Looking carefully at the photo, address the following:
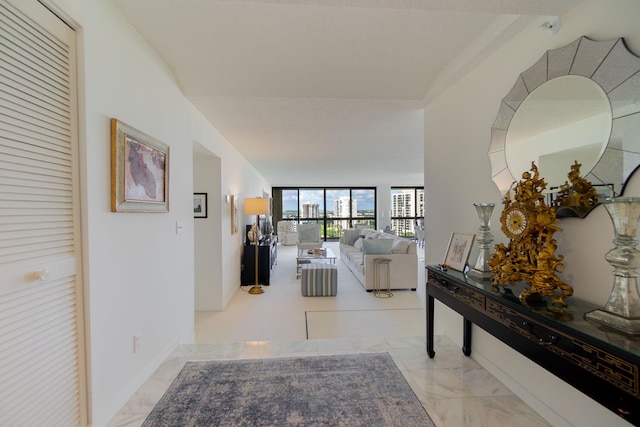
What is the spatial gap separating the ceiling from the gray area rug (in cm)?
226

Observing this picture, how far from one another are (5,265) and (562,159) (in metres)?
2.53

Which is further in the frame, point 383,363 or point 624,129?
point 383,363

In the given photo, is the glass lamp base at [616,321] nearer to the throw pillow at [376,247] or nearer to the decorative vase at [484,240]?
the decorative vase at [484,240]

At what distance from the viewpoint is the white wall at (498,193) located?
1.27 meters

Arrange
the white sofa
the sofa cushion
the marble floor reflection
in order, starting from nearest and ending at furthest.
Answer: the marble floor reflection → the white sofa → the sofa cushion

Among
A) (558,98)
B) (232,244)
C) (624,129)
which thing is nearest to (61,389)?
(624,129)

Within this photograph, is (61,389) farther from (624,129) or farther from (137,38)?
(624,129)

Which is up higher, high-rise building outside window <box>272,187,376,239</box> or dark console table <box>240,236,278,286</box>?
high-rise building outside window <box>272,187,376,239</box>

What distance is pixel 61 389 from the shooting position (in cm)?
128

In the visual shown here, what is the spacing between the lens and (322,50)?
201cm

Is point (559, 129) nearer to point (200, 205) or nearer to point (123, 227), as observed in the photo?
point (123, 227)

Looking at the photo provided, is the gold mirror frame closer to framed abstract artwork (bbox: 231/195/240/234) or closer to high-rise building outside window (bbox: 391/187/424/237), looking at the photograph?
framed abstract artwork (bbox: 231/195/240/234)

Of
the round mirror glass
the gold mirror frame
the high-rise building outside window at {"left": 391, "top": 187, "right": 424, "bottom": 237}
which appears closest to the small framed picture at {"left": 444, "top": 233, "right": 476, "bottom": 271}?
the round mirror glass

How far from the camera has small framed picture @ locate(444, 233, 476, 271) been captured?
1927mm
